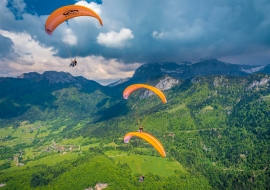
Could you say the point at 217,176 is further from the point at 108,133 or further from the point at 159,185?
the point at 108,133

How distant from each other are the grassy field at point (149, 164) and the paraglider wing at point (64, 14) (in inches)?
3244

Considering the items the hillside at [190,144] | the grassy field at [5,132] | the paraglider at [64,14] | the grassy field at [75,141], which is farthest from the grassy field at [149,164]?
the grassy field at [5,132]

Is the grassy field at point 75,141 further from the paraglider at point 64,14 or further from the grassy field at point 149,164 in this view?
the paraglider at point 64,14

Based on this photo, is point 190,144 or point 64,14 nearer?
point 64,14

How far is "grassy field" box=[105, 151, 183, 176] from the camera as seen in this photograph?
82.6 m

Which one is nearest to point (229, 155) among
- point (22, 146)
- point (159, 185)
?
point (159, 185)

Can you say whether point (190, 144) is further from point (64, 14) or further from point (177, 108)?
point (64, 14)

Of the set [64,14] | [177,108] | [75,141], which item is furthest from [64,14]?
[177,108]

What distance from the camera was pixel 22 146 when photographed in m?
148

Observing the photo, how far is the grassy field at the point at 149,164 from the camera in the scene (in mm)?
82562

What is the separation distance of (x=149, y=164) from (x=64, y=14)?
97.1 metres

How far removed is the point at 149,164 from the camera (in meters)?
91.8

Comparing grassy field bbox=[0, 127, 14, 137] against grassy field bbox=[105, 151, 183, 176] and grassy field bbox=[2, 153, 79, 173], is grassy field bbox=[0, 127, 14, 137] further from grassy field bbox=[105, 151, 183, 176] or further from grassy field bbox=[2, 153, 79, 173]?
grassy field bbox=[105, 151, 183, 176]

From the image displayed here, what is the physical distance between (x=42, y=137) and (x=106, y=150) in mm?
116682
